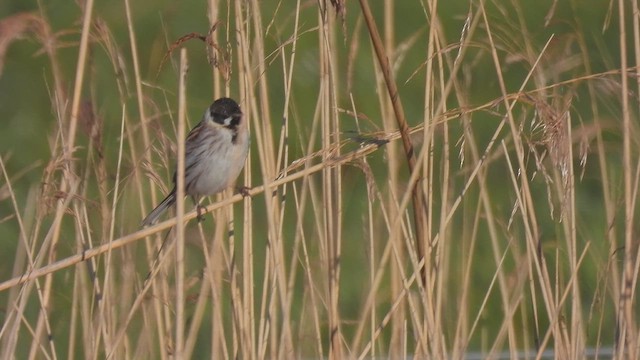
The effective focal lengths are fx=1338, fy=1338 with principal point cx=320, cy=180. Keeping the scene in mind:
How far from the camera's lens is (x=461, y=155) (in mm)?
3115

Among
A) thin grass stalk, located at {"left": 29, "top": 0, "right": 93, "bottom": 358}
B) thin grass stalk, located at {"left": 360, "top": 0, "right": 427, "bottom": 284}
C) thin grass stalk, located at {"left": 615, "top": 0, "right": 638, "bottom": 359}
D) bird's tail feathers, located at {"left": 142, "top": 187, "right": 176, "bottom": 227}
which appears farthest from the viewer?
bird's tail feathers, located at {"left": 142, "top": 187, "right": 176, "bottom": 227}

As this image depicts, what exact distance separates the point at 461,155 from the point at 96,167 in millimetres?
951

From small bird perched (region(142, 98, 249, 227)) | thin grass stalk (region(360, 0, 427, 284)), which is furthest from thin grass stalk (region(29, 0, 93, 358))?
small bird perched (region(142, 98, 249, 227))

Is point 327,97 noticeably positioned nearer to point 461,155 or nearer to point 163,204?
point 461,155

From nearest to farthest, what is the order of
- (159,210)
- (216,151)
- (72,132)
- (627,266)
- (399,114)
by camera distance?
1. (399,114)
2. (72,132)
3. (627,266)
4. (159,210)
5. (216,151)

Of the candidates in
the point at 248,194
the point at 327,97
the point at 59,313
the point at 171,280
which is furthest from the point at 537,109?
the point at 59,313

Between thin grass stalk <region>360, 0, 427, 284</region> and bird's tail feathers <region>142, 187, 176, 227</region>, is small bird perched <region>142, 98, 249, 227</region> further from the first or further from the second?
thin grass stalk <region>360, 0, 427, 284</region>

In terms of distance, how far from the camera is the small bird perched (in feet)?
15.2

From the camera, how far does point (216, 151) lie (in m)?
4.77

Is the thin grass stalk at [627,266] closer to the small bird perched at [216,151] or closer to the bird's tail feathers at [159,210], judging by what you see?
the bird's tail feathers at [159,210]

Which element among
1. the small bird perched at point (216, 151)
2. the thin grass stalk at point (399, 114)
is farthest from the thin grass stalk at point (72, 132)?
the small bird perched at point (216, 151)

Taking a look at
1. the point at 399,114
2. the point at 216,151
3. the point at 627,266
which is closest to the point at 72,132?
the point at 399,114

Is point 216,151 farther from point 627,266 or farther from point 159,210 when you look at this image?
point 627,266

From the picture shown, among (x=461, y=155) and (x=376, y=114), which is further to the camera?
(x=376, y=114)
